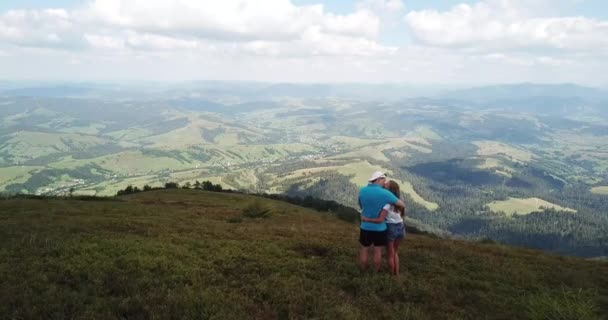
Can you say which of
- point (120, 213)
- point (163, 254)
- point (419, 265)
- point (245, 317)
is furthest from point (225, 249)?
point (120, 213)

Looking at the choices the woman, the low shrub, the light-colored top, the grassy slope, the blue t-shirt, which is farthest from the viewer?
the low shrub

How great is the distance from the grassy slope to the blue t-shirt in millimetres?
2247

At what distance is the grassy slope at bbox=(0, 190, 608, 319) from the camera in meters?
12.4

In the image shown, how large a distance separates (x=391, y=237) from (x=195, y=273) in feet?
26.9

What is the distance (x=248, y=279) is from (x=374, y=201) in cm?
598

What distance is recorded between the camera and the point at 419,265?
19.6m

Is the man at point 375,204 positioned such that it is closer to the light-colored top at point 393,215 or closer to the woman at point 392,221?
the woman at point 392,221

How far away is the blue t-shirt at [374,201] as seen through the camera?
15.7 metres

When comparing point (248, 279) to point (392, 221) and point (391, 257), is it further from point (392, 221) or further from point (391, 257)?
point (392, 221)

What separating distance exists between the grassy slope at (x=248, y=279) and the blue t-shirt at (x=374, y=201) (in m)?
2.25

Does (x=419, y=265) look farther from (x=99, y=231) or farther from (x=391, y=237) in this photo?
(x=99, y=231)

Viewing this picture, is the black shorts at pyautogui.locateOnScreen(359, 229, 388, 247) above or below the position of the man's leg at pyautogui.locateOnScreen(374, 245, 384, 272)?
above

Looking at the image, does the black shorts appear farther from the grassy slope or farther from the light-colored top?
the grassy slope

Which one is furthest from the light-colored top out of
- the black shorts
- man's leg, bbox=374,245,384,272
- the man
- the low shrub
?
the low shrub
